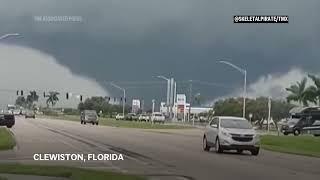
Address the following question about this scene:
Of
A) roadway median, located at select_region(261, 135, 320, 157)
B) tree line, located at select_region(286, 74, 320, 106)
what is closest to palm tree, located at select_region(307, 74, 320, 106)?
tree line, located at select_region(286, 74, 320, 106)

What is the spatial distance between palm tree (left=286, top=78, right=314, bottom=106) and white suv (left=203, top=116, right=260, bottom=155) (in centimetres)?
8607

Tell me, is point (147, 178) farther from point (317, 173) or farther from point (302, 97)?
point (302, 97)

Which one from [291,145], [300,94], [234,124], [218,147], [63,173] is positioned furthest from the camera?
[300,94]

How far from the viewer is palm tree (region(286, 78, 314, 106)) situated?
381 ft

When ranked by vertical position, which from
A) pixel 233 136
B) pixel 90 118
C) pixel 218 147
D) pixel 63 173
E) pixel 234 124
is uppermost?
pixel 90 118

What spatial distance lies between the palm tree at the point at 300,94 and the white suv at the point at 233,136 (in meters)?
86.1

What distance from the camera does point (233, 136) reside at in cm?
3062

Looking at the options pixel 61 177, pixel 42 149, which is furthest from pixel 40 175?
pixel 42 149

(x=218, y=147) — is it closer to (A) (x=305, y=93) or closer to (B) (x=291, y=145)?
(B) (x=291, y=145)

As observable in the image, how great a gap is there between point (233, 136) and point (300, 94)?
308ft

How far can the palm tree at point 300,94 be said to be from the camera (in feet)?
381

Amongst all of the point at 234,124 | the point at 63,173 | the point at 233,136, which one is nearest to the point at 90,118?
the point at 234,124

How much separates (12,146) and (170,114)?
367 ft

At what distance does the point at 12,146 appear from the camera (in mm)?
30859
